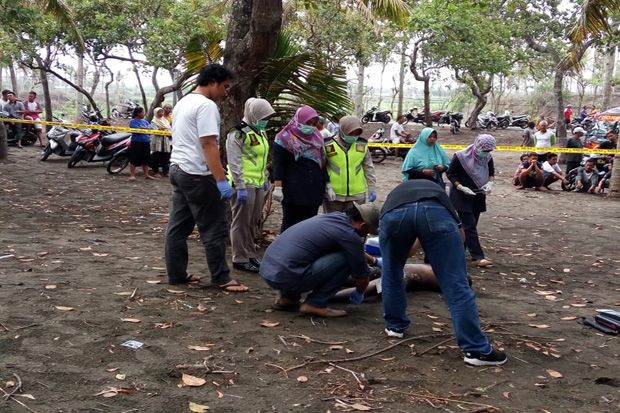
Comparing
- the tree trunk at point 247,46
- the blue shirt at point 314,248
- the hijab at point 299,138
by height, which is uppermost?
the tree trunk at point 247,46

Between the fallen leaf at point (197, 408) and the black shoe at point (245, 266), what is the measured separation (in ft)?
9.47

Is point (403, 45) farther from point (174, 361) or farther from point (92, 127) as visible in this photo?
point (174, 361)

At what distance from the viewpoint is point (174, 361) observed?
4012 mm

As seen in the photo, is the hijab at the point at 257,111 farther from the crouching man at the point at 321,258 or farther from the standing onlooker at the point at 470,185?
the standing onlooker at the point at 470,185

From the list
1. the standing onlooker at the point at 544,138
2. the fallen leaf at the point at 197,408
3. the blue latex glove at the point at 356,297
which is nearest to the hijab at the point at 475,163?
the blue latex glove at the point at 356,297

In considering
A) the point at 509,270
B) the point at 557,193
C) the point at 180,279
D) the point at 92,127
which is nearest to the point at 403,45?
the point at 557,193

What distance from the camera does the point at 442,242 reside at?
4.29m

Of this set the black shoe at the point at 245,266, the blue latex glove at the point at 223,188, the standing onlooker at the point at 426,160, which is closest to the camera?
the blue latex glove at the point at 223,188

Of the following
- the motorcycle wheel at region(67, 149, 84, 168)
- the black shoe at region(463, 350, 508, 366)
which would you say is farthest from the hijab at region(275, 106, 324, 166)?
the motorcycle wheel at region(67, 149, 84, 168)

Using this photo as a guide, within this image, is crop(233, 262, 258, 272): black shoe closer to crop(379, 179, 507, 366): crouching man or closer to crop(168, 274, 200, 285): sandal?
crop(168, 274, 200, 285): sandal

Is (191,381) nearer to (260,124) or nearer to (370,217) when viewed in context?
(370,217)

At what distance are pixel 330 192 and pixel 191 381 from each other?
3.13 metres

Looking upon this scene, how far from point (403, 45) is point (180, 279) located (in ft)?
72.7

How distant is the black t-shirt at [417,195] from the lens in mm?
4375
